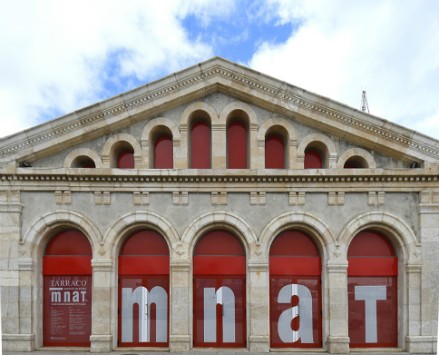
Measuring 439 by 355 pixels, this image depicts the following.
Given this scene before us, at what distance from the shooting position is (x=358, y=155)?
12.4 m

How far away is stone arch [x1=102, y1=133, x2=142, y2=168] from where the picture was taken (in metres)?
12.4

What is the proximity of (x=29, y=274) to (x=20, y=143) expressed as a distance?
4107mm

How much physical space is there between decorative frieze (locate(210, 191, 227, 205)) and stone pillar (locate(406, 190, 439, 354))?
613cm

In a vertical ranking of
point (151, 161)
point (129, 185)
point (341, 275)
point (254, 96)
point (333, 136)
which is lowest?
point (341, 275)

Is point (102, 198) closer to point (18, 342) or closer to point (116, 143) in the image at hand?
point (116, 143)

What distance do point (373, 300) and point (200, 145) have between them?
7507 mm

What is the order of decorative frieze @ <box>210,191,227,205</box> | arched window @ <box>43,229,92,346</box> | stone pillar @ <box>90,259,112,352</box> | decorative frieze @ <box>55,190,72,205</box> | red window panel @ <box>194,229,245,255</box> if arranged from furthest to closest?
red window panel @ <box>194,229,245,255</box> < arched window @ <box>43,229,92,346</box> < decorative frieze @ <box>55,190,72,205</box> < decorative frieze @ <box>210,191,227,205</box> < stone pillar @ <box>90,259,112,352</box>

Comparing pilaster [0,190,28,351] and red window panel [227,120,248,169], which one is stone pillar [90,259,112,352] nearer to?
pilaster [0,190,28,351]

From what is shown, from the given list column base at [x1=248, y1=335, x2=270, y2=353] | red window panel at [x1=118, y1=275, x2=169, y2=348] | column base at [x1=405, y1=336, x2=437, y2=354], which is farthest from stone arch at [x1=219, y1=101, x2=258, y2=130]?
column base at [x1=405, y1=336, x2=437, y2=354]

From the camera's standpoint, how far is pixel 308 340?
1239 cm

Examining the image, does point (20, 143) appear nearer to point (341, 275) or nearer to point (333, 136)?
point (333, 136)

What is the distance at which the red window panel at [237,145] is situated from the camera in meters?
12.8

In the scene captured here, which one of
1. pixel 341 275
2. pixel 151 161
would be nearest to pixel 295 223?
pixel 341 275

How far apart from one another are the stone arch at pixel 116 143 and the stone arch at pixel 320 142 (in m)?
5.10
